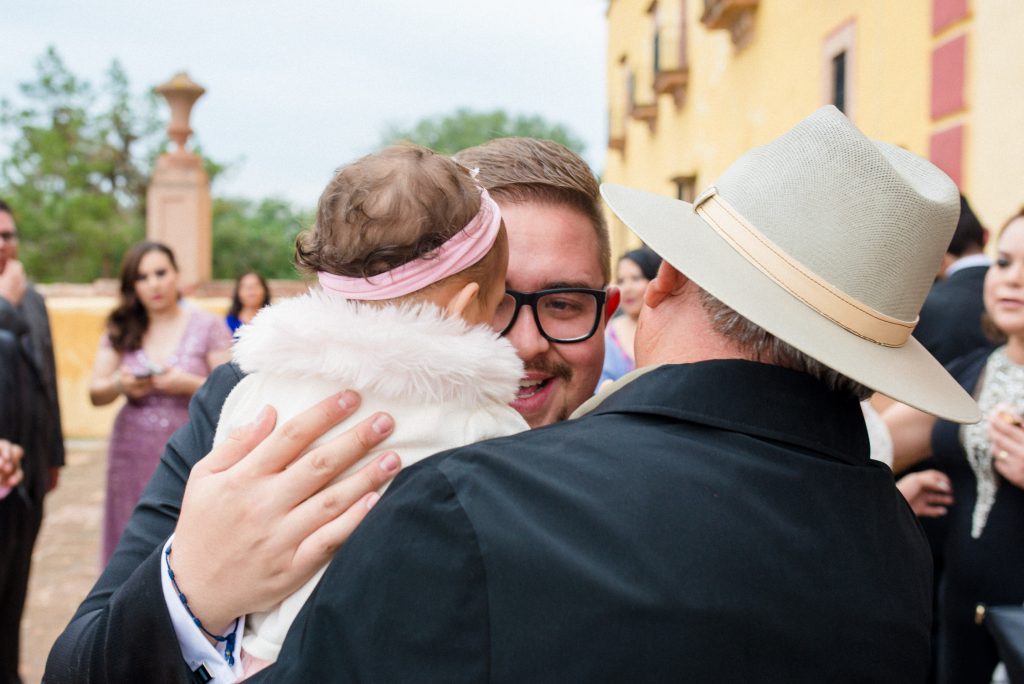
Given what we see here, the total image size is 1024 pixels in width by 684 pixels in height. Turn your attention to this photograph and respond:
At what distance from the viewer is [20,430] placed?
14.1ft

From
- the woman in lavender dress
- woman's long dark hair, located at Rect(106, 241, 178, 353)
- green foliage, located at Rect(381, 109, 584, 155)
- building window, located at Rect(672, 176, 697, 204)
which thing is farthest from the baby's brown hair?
green foliage, located at Rect(381, 109, 584, 155)

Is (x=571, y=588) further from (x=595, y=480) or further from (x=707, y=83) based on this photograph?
(x=707, y=83)

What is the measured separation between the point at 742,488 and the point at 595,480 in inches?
7.0

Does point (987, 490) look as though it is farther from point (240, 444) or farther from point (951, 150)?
point (951, 150)

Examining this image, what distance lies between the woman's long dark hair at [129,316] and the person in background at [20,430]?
1.90ft

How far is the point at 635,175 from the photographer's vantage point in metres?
18.3

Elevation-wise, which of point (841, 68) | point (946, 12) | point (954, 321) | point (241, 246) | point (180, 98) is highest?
point (946, 12)

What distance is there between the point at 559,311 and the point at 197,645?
38.0 inches

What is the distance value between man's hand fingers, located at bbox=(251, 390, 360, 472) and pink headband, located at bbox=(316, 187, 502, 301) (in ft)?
0.66

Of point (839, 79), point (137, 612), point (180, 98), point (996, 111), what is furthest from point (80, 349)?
point (137, 612)

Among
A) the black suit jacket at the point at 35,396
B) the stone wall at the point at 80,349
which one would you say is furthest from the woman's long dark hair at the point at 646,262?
the stone wall at the point at 80,349

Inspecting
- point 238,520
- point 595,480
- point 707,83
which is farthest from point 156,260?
point 707,83

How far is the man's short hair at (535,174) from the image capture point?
1944 millimetres

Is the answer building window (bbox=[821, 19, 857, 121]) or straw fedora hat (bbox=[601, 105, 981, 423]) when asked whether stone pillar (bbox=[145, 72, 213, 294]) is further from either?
straw fedora hat (bbox=[601, 105, 981, 423])
